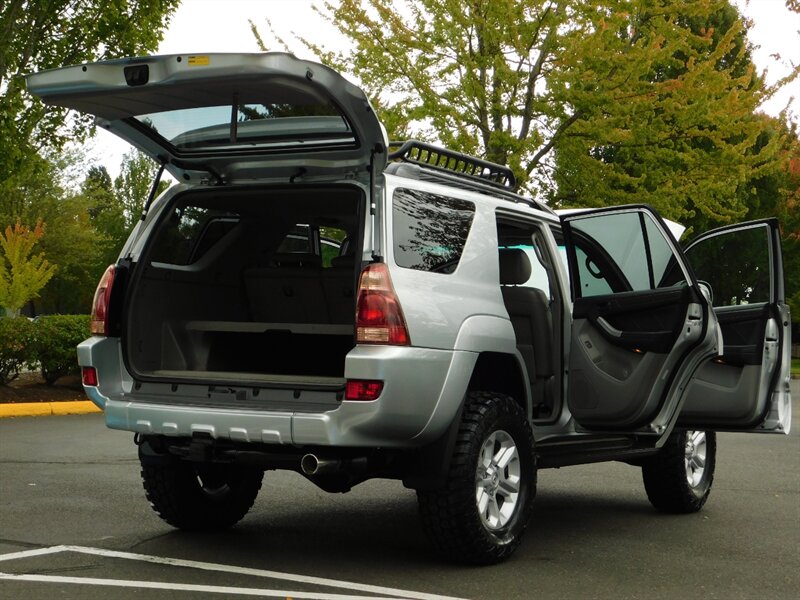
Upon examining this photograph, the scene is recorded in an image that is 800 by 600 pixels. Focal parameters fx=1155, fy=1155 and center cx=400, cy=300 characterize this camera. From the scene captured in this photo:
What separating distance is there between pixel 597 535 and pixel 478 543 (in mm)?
1519

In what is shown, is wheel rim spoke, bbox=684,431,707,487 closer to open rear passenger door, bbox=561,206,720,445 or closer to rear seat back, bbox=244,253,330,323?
open rear passenger door, bbox=561,206,720,445

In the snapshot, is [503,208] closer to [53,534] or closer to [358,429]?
[358,429]

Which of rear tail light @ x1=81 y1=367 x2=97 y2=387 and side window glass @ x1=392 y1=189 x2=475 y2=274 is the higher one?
side window glass @ x1=392 y1=189 x2=475 y2=274

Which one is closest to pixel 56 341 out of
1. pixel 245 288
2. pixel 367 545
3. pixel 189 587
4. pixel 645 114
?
pixel 245 288

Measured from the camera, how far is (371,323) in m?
5.39

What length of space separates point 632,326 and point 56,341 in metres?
11.1

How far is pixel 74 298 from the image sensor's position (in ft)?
211

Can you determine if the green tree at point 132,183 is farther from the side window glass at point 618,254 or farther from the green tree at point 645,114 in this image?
the side window glass at point 618,254

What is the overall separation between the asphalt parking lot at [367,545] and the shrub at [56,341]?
6201 millimetres

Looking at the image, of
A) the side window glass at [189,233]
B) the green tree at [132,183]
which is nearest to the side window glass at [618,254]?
the side window glass at [189,233]

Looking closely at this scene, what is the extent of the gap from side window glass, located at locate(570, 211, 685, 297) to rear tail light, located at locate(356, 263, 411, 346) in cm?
173

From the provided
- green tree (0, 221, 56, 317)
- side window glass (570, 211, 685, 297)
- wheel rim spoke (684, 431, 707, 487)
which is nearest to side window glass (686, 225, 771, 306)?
green tree (0, 221, 56, 317)

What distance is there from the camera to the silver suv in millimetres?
5477

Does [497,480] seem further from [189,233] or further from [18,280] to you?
[18,280]
